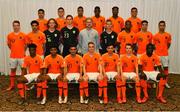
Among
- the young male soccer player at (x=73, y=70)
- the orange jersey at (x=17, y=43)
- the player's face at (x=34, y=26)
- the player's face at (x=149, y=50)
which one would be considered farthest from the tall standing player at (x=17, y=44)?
the player's face at (x=149, y=50)

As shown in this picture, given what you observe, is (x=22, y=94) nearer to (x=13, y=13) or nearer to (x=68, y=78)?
(x=68, y=78)

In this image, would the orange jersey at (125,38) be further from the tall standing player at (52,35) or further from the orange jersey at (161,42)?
the tall standing player at (52,35)

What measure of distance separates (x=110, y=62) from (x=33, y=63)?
1878 mm

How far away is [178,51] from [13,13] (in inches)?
212

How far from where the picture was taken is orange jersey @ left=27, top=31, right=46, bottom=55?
8.76 m

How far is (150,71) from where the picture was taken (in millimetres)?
8414

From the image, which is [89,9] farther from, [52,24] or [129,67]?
[129,67]

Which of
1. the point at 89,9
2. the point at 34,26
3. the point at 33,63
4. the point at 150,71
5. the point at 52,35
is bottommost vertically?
the point at 150,71

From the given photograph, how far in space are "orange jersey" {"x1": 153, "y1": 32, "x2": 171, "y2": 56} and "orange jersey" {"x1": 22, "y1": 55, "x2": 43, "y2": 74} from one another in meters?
3.05

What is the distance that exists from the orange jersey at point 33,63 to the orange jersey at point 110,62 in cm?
156

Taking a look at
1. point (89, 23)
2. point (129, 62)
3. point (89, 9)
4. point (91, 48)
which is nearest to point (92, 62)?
point (91, 48)

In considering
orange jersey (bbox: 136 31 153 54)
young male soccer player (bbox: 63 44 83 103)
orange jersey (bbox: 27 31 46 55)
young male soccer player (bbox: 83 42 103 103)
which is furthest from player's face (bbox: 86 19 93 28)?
orange jersey (bbox: 136 31 153 54)

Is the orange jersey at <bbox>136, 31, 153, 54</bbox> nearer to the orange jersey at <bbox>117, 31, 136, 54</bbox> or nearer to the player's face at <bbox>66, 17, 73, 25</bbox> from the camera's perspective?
the orange jersey at <bbox>117, 31, 136, 54</bbox>

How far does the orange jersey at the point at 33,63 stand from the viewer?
27.3 feet
